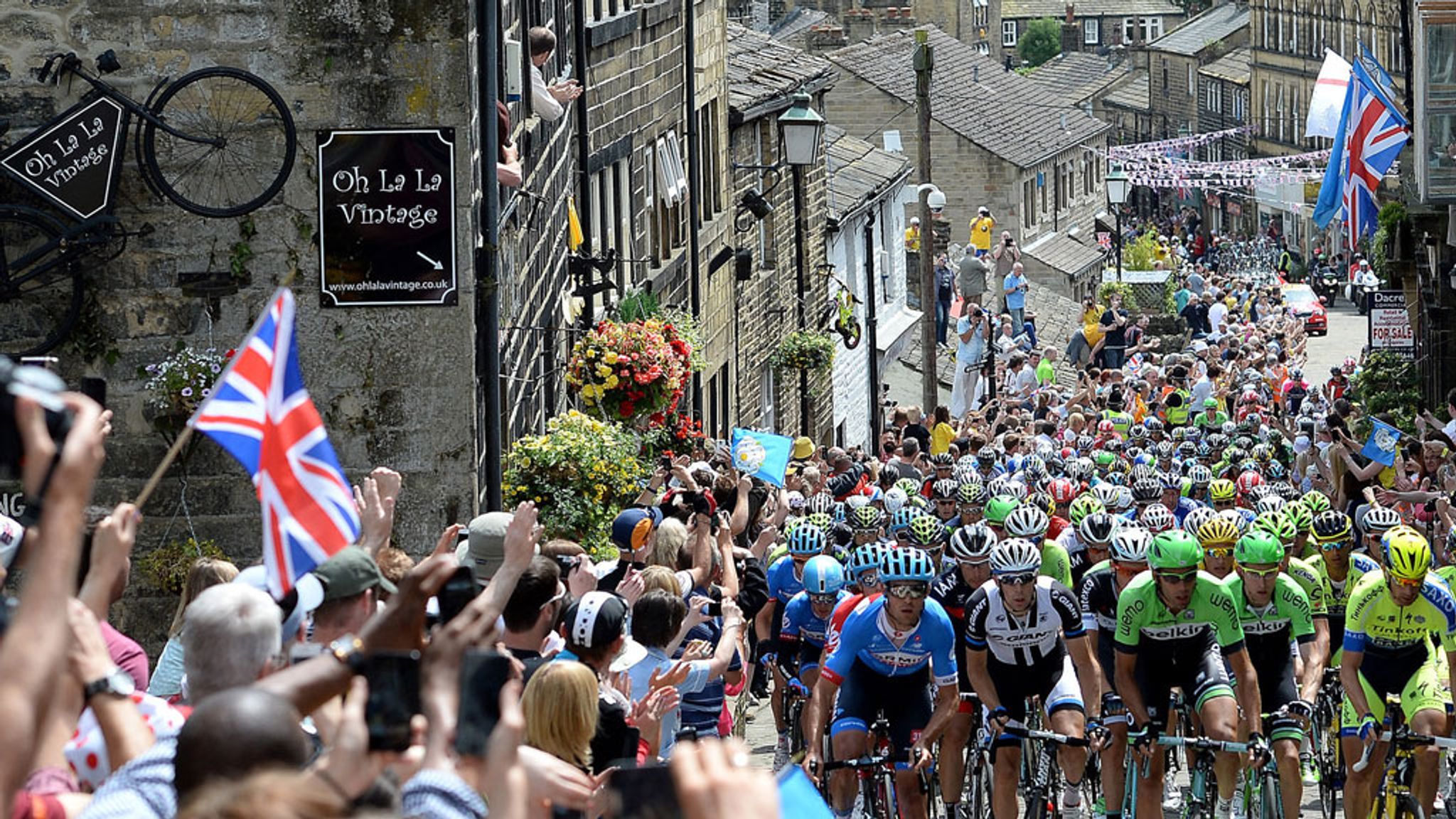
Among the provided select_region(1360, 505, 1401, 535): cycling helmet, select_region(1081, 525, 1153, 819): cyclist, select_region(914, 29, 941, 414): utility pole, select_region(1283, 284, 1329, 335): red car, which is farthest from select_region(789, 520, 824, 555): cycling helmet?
select_region(1283, 284, 1329, 335): red car

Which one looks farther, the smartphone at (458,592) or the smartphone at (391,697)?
the smartphone at (458,592)

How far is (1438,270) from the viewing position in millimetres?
32594

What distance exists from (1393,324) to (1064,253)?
4235 centimetres

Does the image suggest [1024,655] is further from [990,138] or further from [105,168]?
[990,138]

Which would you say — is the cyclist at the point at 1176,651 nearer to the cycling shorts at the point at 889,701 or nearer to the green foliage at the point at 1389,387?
the cycling shorts at the point at 889,701

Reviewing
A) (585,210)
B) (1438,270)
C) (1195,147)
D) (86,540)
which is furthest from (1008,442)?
(1195,147)

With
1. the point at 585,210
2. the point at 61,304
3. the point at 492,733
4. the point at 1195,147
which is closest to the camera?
the point at 492,733

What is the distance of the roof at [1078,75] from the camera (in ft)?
364

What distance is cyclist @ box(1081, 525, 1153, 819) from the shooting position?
1157cm

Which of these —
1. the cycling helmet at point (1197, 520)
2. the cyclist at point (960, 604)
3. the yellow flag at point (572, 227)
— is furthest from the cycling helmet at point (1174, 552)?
the yellow flag at point (572, 227)

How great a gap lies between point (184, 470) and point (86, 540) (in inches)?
221

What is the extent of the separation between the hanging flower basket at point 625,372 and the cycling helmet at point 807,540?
3.63 m

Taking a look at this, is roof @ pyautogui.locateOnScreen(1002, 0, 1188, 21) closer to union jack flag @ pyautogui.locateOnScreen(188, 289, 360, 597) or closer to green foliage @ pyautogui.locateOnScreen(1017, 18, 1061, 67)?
green foliage @ pyautogui.locateOnScreen(1017, 18, 1061, 67)

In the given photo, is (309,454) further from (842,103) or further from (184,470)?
(842,103)
